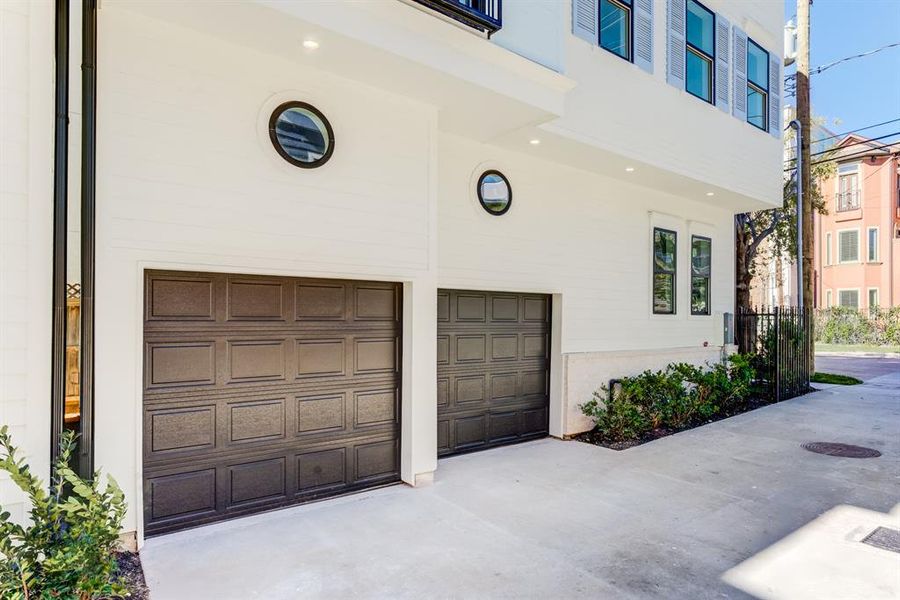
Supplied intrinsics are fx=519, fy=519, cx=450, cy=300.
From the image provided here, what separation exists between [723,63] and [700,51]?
573 mm

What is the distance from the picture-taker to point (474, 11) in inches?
161

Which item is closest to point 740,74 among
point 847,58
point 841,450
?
point 841,450

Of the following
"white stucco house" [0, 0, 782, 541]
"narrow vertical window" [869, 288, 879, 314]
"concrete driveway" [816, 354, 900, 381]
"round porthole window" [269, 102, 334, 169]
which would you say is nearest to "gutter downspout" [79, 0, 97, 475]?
"white stucco house" [0, 0, 782, 541]

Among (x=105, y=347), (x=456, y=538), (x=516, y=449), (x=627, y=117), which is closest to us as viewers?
(x=105, y=347)

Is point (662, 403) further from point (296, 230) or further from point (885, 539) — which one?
point (296, 230)

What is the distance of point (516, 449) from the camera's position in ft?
20.0

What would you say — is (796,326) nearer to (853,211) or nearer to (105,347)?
(105,347)

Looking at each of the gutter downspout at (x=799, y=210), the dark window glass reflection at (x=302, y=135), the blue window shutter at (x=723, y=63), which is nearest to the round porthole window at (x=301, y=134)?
the dark window glass reflection at (x=302, y=135)

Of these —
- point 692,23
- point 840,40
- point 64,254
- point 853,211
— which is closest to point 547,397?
point 64,254

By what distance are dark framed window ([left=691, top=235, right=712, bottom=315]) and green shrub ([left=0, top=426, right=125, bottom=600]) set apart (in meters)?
8.60

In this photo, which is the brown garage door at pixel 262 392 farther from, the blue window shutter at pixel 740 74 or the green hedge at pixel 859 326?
the green hedge at pixel 859 326

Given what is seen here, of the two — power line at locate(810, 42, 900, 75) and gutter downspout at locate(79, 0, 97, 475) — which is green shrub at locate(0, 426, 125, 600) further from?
power line at locate(810, 42, 900, 75)

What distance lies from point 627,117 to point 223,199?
502 cm

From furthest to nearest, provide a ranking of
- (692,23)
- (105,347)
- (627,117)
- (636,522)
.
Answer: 1. (692,23)
2. (627,117)
3. (636,522)
4. (105,347)
